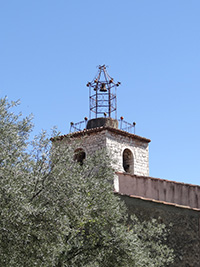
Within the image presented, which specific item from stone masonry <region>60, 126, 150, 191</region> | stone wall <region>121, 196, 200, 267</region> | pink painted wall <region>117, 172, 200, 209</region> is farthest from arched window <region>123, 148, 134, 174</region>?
stone wall <region>121, 196, 200, 267</region>

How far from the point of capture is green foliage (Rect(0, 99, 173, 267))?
7.43 metres

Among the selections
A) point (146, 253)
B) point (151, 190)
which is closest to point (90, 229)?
point (146, 253)

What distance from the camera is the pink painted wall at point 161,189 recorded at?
14.2 m

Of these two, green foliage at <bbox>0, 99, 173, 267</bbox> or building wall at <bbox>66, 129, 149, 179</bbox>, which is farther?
building wall at <bbox>66, 129, 149, 179</bbox>

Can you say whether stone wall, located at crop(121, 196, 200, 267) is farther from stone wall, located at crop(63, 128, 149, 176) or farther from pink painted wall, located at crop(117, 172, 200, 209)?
stone wall, located at crop(63, 128, 149, 176)

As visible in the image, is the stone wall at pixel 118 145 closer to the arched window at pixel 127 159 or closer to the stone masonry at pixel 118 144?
the stone masonry at pixel 118 144

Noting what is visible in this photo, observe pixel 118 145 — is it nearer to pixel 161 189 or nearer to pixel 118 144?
pixel 118 144

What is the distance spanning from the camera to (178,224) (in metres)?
13.2

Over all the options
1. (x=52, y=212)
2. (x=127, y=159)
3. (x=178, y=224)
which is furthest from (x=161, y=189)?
(x=127, y=159)

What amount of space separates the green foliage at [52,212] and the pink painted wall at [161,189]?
10.6ft

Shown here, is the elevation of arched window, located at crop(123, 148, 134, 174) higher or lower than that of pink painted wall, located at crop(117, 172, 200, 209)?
higher

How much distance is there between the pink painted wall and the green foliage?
322cm

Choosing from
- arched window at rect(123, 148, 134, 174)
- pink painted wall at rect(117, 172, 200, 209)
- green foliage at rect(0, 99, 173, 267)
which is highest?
arched window at rect(123, 148, 134, 174)

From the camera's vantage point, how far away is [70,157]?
923cm
